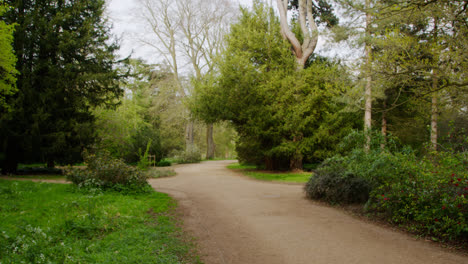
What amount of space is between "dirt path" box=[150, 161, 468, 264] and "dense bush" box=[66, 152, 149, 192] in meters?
2.62

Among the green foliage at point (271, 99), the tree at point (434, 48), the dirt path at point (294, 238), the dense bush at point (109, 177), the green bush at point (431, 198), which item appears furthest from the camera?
the green foliage at point (271, 99)

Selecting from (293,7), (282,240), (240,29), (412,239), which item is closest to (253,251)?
(282,240)

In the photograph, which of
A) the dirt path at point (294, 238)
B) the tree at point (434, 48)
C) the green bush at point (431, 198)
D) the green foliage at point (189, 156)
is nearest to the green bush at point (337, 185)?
the dirt path at point (294, 238)

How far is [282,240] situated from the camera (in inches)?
199

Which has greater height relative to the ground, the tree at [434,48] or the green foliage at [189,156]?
the tree at [434,48]

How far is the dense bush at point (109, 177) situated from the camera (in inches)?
374

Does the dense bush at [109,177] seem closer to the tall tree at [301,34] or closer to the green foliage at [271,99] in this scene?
the green foliage at [271,99]

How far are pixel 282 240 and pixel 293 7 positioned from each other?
799 inches

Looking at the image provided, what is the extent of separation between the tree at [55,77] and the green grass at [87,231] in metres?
8.04

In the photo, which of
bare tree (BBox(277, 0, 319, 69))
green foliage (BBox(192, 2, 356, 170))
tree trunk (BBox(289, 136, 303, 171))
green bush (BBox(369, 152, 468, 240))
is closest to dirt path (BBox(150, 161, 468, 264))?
green bush (BBox(369, 152, 468, 240))

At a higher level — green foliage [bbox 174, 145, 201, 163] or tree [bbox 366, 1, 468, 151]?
tree [bbox 366, 1, 468, 151]

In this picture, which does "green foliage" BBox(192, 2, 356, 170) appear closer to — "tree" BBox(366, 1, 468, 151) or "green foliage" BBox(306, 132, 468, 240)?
"tree" BBox(366, 1, 468, 151)

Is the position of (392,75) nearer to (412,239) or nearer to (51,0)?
(412,239)

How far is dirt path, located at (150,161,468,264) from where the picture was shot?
4.26 meters
